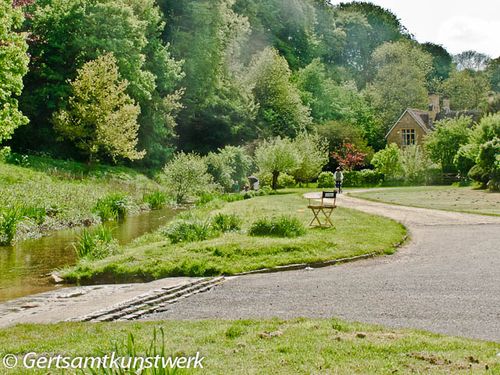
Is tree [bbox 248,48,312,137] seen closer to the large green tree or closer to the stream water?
the large green tree

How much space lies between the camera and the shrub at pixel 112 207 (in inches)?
997

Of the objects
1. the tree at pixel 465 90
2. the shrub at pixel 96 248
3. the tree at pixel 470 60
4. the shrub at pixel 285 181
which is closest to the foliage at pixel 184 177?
the shrub at pixel 285 181

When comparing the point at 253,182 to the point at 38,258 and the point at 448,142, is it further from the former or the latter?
the point at 38,258

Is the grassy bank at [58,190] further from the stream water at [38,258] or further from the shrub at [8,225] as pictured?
the stream water at [38,258]

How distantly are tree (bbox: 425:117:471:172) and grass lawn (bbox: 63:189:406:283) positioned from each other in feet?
117

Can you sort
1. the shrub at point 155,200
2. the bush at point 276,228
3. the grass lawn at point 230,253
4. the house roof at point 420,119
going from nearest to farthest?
the grass lawn at point 230,253 < the bush at point 276,228 < the shrub at point 155,200 < the house roof at point 420,119

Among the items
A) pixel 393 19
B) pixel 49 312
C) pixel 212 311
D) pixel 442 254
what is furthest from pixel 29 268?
pixel 393 19

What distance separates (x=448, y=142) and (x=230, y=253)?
4201 centimetres

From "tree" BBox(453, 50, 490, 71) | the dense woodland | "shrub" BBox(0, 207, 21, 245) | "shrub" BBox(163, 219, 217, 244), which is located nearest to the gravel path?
"shrub" BBox(163, 219, 217, 244)

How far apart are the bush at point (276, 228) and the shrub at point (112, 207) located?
10777 mm

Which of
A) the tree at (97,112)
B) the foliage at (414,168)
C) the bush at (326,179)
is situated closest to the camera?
the tree at (97,112)

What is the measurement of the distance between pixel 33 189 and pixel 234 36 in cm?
3816

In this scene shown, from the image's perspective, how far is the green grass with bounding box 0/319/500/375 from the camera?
563 cm

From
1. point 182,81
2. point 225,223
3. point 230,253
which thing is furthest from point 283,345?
point 182,81
